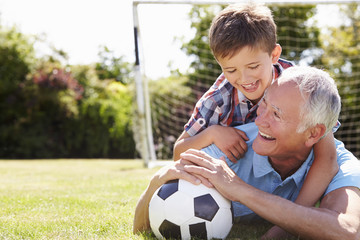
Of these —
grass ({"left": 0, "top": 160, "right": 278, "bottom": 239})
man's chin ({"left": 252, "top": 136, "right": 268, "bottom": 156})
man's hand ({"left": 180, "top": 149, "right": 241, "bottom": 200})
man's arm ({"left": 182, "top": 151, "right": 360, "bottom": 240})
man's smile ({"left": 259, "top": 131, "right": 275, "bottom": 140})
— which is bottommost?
grass ({"left": 0, "top": 160, "right": 278, "bottom": 239})

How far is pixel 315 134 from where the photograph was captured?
236 cm

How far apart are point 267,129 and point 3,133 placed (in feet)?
39.7

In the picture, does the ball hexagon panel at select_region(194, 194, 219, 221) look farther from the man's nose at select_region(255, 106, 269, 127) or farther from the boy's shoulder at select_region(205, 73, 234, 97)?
the boy's shoulder at select_region(205, 73, 234, 97)

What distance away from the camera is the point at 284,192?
266cm

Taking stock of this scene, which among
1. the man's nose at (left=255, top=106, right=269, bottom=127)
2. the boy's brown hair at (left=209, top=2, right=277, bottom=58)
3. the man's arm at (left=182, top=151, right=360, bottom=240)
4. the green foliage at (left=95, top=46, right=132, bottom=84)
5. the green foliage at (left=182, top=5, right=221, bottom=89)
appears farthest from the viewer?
the green foliage at (left=95, top=46, right=132, bottom=84)

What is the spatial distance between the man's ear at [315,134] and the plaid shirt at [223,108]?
0.98 meters

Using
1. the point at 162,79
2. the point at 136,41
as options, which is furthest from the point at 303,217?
the point at 162,79

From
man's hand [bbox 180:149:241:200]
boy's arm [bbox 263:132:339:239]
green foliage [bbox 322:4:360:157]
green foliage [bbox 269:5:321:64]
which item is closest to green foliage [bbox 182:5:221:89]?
green foliage [bbox 269:5:321:64]

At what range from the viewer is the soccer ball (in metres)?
2.24

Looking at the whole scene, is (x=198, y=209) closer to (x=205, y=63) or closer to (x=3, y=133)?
(x=205, y=63)

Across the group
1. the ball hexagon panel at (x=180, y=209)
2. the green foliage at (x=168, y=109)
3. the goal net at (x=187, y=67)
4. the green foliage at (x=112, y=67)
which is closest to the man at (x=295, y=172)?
the ball hexagon panel at (x=180, y=209)

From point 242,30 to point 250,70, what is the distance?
293 mm

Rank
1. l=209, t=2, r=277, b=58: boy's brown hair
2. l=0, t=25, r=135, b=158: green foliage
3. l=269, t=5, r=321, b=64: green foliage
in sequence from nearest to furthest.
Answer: l=209, t=2, r=277, b=58: boy's brown hair, l=269, t=5, r=321, b=64: green foliage, l=0, t=25, r=135, b=158: green foliage

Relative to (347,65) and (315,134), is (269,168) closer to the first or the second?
(315,134)
